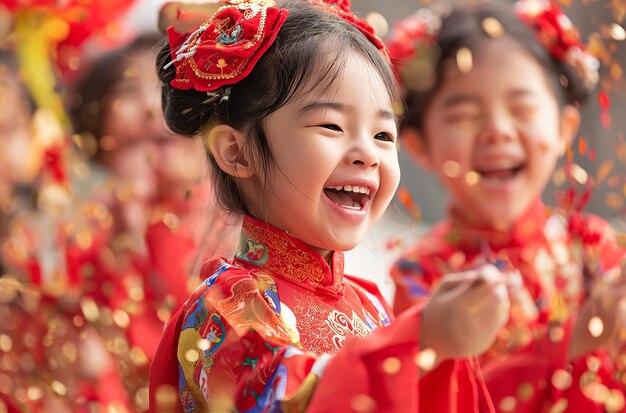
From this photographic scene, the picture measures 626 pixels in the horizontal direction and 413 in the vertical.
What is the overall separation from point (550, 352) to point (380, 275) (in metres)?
0.73

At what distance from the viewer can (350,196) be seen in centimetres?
133

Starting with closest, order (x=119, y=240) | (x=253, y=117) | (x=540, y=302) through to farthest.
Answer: (x=253, y=117) → (x=540, y=302) → (x=119, y=240)

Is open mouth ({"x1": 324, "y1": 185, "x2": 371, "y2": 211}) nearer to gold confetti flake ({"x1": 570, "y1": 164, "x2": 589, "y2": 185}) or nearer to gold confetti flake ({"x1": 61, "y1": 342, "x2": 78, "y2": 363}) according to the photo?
gold confetti flake ({"x1": 570, "y1": 164, "x2": 589, "y2": 185})

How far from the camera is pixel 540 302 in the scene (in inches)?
85.0

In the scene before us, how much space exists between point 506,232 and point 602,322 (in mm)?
592

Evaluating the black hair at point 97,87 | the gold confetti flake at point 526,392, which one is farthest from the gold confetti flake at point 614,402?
the black hair at point 97,87

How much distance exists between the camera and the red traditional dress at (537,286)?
5.65 ft

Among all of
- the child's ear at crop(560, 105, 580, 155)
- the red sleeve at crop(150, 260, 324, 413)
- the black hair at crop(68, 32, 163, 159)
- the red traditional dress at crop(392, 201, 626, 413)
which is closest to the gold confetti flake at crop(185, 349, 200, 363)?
the red sleeve at crop(150, 260, 324, 413)

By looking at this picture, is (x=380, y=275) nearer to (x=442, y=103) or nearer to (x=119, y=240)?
(x=442, y=103)

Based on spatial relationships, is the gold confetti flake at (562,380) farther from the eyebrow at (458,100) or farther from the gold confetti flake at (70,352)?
the gold confetti flake at (70,352)

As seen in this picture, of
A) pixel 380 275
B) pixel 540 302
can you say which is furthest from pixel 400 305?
pixel 380 275

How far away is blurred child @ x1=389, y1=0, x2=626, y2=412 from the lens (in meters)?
2.12

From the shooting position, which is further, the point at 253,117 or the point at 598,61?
the point at 598,61

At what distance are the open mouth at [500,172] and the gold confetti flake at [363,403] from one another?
3.48ft
